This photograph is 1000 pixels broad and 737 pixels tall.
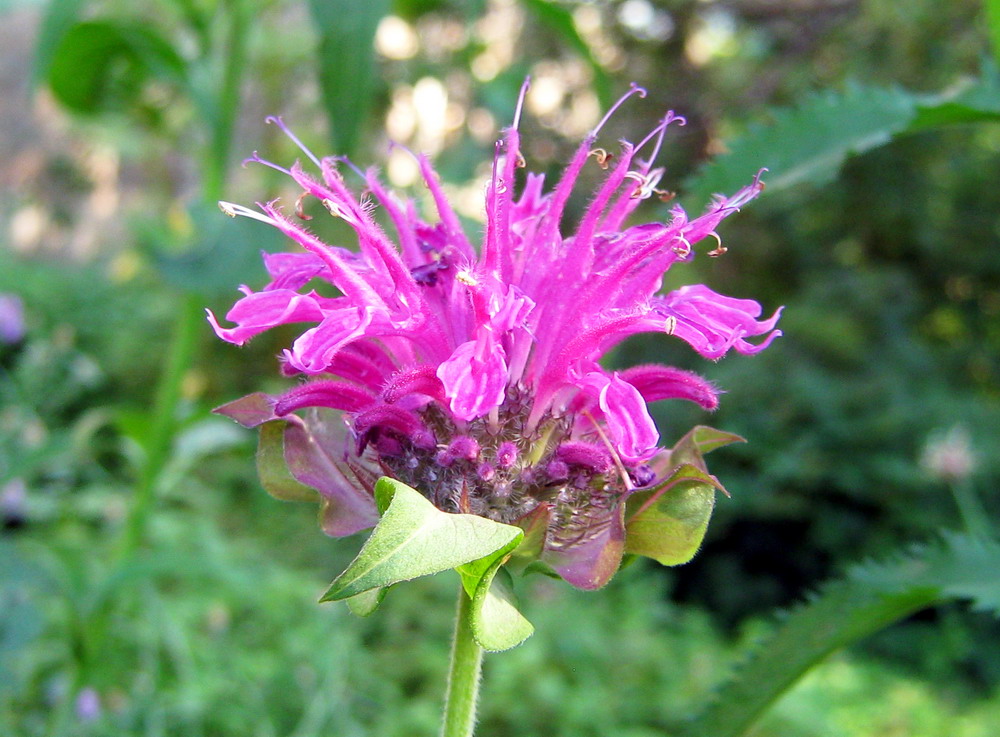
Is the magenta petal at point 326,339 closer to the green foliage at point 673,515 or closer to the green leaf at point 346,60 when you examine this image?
the green foliage at point 673,515

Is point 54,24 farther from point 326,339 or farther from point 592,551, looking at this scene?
point 592,551

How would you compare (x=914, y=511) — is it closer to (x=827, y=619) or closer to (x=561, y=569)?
(x=827, y=619)

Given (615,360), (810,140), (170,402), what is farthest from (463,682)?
(615,360)

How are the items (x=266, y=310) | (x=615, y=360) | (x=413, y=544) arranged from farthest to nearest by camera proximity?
(x=615, y=360) < (x=266, y=310) < (x=413, y=544)

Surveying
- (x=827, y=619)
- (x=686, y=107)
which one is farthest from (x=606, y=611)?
(x=686, y=107)

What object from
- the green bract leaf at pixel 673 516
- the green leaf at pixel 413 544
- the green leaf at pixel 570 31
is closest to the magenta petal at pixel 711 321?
the green bract leaf at pixel 673 516

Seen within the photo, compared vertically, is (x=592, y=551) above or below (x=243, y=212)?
below

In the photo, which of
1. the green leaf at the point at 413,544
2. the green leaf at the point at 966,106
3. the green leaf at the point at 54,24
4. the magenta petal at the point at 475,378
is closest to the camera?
the green leaf at the point at 413,544
